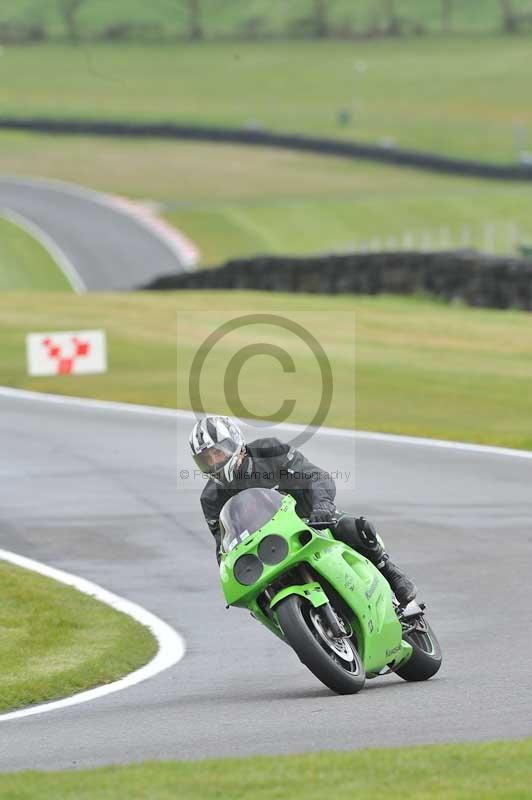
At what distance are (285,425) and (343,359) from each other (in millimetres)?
5280

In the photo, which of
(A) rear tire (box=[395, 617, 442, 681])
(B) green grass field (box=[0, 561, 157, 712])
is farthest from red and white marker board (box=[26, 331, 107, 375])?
(A) rear tire (box=[395, 617, 442, 681])

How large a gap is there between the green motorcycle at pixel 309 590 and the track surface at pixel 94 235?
37.0 m

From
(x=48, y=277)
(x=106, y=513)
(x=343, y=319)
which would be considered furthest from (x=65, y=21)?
(x=106, y=513)

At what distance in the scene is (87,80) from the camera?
92875 millimetres

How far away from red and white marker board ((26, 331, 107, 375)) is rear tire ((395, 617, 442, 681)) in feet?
46.7

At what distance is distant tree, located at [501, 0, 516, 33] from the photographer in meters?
109

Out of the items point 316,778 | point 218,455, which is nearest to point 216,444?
point 218,455

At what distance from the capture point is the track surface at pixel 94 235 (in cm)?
4919

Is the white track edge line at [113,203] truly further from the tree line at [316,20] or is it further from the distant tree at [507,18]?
the distant tree at [507,18]

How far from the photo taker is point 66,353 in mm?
22750

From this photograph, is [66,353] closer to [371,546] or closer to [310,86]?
[371,546]

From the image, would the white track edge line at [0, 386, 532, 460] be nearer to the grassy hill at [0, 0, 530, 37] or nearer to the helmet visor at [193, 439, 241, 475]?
the helmet visor at [193, 439, 241, 475]

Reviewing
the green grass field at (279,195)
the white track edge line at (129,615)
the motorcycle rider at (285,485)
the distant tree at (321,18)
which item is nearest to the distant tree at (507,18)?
the distant tree at (321,18)

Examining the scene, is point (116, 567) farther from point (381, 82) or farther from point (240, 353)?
point (381, 82)
